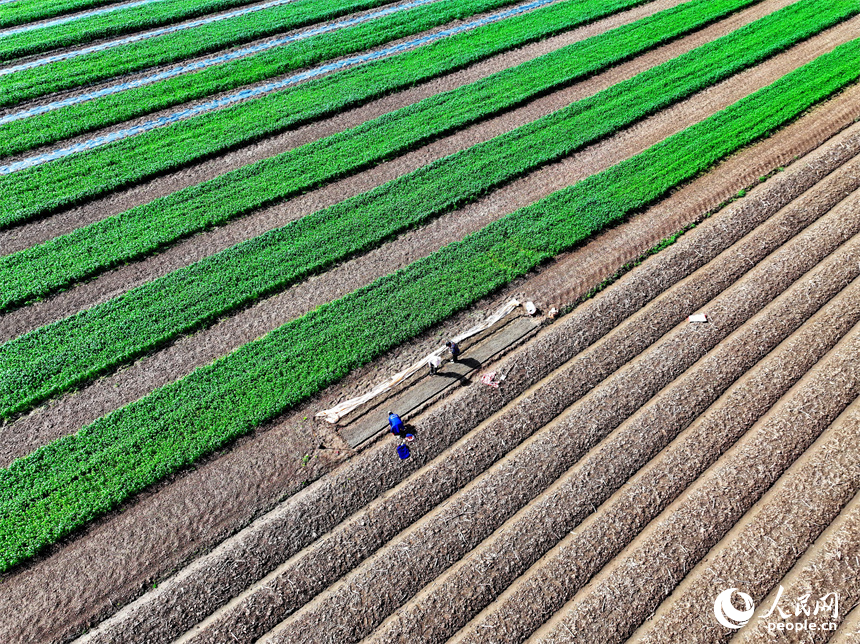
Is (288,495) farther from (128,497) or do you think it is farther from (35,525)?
(35,525)

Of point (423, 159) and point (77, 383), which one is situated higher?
point (423, 159)

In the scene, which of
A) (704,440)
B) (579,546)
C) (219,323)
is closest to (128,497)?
(219,323)

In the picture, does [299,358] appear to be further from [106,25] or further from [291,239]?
[106,25]

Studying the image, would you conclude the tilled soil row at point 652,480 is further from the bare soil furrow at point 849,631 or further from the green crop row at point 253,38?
the green crop row at point 253,38

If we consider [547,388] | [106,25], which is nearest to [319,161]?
[547,388]

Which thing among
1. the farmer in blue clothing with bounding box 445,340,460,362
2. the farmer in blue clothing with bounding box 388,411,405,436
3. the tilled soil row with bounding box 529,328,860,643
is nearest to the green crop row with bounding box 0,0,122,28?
the farmer in blue clothing with bounding box 445,340,460,362

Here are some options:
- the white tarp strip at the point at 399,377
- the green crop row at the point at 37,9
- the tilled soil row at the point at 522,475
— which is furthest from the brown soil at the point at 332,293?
the green crop row at the point at 37,9

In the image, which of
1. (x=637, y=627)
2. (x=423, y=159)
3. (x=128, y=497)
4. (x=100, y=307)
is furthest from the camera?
(x=423, y=159)

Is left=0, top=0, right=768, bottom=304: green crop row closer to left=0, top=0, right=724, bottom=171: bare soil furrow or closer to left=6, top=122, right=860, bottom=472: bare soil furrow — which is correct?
left=0, top=0, right=724, bottom=171: bare soil furrow
